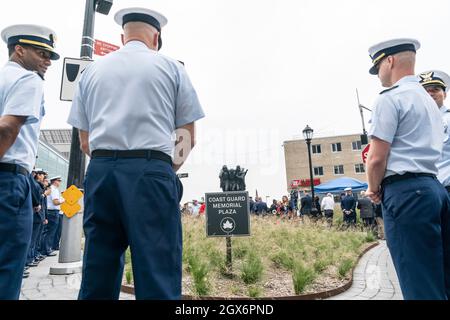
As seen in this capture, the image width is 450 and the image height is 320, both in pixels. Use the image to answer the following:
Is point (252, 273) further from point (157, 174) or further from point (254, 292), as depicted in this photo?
point (157, 174)

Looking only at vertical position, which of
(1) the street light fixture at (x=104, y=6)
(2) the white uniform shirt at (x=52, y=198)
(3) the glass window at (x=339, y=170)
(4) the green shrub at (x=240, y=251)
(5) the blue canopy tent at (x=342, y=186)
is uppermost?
(3) the glass window at (x=339, y=170)

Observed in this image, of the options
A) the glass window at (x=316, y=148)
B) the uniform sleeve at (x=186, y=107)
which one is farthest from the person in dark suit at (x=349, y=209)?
the glass window at (x=316, y=148)

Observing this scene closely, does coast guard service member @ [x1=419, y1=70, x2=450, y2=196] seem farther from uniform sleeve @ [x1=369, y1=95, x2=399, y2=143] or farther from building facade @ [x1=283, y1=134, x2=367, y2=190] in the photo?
building facade @ [x1=283, y1=134, x2=367, y2=190]

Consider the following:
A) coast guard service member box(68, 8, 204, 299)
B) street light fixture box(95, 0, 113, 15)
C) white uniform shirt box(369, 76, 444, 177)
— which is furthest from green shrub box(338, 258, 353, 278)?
street light fixture box(95, 0, 113, 15)

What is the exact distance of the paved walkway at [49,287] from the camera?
421 centimetres

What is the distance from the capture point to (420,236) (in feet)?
6.63

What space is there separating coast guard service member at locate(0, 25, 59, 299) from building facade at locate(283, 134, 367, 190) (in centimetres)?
4987

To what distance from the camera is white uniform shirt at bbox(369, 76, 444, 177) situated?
88.8 inches

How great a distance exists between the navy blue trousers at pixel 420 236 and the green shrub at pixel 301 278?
248cm

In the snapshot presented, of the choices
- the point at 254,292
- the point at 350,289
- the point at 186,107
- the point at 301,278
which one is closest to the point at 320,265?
the point at 350,289

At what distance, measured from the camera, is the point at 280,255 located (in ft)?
20.2

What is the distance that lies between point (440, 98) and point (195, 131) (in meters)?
2.86

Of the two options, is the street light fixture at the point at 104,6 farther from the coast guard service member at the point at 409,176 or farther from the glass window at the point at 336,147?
the glass window at the point at 336,147
